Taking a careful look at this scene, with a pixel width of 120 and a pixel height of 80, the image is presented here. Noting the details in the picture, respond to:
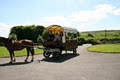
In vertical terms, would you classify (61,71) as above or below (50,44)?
below

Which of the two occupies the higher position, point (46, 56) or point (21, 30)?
point (21, 30)

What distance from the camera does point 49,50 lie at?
17062 millimetres

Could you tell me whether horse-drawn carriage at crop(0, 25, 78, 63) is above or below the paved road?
above

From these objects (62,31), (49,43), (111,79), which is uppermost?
(62,31)

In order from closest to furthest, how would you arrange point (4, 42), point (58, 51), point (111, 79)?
point (111, 79), point (4, 42), point (58, 51)

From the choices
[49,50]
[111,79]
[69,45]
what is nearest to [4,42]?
[49,50]

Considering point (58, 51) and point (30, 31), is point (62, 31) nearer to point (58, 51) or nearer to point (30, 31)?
point (58, 51)

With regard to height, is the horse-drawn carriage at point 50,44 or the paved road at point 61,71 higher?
the horse-drawn carriage at point 50,44

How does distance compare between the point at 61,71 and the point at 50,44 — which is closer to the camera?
the point at 61,71

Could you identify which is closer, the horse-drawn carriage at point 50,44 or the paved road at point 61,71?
the paved road at point 61,71

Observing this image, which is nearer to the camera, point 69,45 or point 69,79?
point 69,79

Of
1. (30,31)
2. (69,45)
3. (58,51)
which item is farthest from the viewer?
(30,31)

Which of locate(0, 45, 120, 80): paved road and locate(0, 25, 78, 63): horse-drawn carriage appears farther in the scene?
locate(0, 25, 78, 63): horse-drawn carriage

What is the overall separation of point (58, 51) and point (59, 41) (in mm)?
1099
